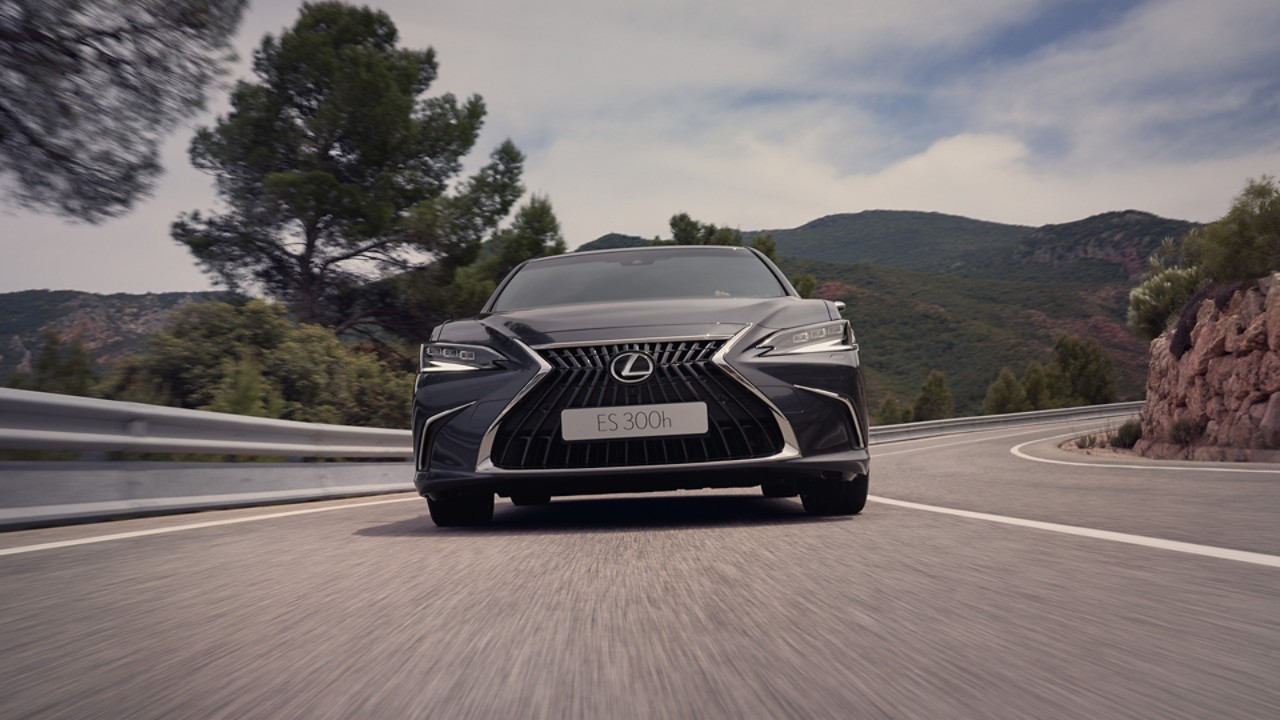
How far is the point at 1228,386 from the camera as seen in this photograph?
19250mm

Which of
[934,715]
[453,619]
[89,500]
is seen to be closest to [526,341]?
[453,619]

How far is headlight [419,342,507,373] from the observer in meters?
5.40

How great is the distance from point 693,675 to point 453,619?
0.99 metres

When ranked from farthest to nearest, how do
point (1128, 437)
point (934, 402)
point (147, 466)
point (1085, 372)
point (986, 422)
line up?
point (1085, 372), point (934, 402), point (986, 422), point (1128, 437), point (147, 466)

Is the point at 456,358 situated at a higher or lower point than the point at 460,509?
higher

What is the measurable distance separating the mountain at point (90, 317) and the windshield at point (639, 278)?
278 inches

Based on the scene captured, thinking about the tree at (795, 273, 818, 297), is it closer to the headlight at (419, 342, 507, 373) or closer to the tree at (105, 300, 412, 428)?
the tree at (105, 300, 412, 428)

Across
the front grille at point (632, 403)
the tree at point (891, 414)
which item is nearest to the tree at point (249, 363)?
the front grille at point (632, 403)

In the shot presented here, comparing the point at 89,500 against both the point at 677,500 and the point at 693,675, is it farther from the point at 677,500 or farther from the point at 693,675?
the point at 693,675

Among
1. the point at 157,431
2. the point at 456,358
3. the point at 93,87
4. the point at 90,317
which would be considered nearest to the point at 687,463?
the point at 456,358

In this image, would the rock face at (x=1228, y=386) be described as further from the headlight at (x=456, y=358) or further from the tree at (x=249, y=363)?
the tree at (x=249, y=363)

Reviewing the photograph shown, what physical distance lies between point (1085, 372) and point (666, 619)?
77.3 meters

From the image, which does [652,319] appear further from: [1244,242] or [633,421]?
[1244,242]

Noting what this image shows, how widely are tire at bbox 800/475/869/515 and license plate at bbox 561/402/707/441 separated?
844mm
